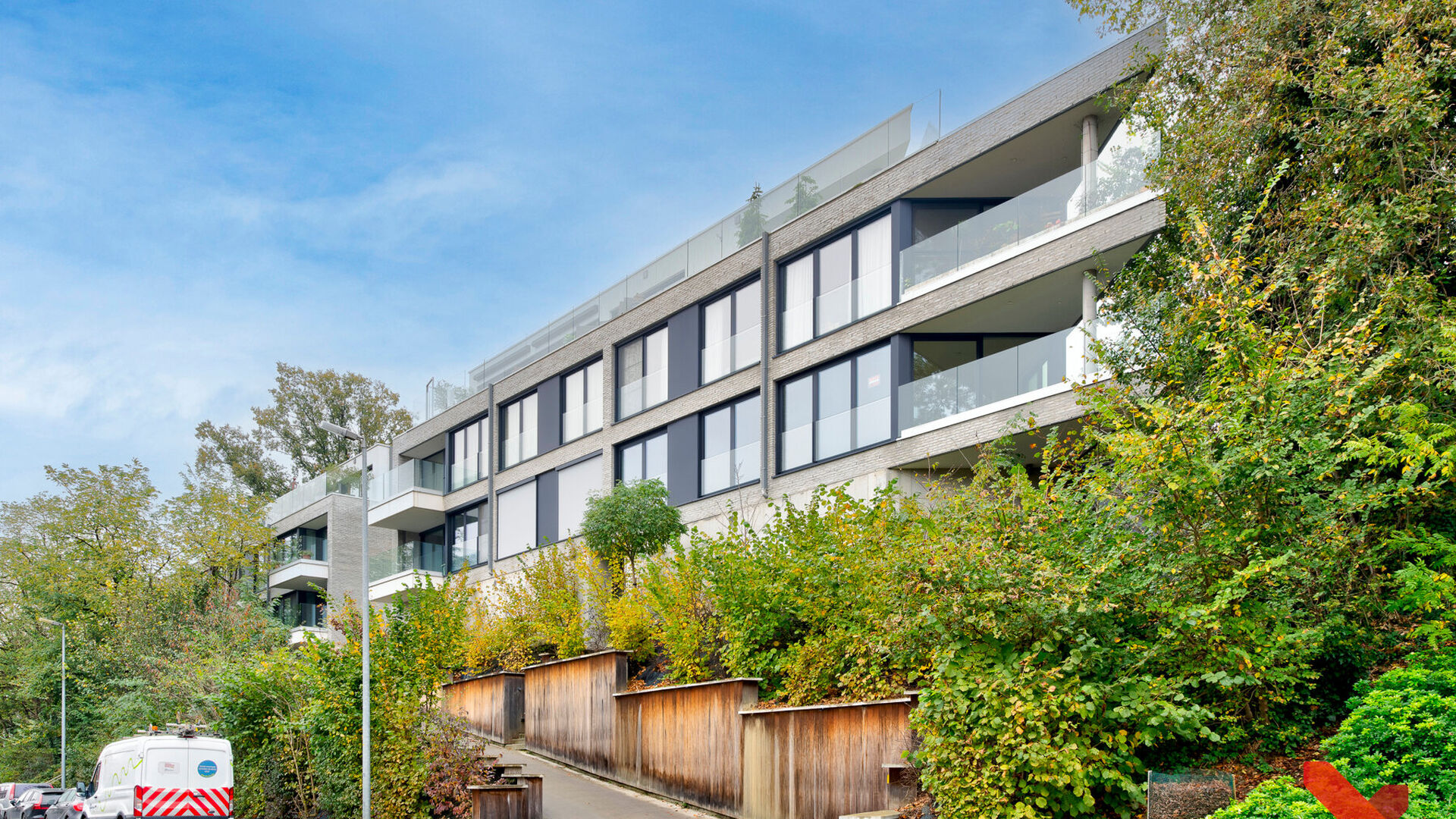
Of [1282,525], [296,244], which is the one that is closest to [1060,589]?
[1282,525]

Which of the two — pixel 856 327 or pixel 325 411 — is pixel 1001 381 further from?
pixel 325 411

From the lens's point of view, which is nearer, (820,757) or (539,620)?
(820,757)

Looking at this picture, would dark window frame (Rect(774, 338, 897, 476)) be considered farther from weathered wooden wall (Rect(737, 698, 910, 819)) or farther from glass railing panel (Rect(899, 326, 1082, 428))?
weathered wooden wall (Rect(737, 698, 910, 819))

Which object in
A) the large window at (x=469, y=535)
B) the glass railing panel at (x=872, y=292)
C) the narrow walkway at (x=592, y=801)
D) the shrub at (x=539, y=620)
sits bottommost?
the narrow walkway at (x=592, y=801)

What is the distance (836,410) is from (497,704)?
968 cm

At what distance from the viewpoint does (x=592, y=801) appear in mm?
17141

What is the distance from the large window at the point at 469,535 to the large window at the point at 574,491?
4.75 m

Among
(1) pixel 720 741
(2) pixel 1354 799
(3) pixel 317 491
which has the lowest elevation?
(1) pixel 720 741

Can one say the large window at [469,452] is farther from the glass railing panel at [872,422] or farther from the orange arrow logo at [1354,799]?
the orange arrow logo at [1354,799]

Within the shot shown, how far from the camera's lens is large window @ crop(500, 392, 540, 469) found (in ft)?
113

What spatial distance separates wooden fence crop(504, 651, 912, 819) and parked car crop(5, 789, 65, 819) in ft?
44.1

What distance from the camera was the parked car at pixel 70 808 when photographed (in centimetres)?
2053

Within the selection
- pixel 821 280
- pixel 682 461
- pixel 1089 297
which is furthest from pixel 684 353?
pixel 1089 297

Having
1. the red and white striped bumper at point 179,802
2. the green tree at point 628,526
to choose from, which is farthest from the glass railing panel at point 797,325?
the red and white striped bumper at point 179,802
